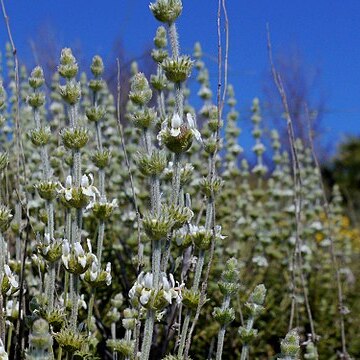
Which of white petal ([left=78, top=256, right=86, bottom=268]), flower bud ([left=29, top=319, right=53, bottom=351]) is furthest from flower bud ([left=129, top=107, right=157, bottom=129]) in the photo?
flower bud ([left=29, top=319, right=53, bottom=351])

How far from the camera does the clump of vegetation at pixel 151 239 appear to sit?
1.30 m

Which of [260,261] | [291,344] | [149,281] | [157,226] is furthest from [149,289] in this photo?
[260,261]

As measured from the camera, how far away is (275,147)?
3834 mm

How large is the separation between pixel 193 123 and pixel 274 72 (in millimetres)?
878

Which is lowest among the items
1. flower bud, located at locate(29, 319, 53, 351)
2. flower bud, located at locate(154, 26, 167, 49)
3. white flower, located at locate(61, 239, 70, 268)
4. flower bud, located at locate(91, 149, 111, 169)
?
flower bud, located at locate(29, 319, 53, 351)

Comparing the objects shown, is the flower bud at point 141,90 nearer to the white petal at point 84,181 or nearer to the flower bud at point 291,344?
the white petal at point 84,181

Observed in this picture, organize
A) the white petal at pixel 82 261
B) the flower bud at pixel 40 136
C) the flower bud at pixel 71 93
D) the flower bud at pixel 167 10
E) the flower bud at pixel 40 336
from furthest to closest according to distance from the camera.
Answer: the flower bud at pixel 40 136 < the flower bud at pixel 71 93 < the white petal at pixel 82 261 < the flower bud at pixel 167 10 < the flower bud at pixel 40 336

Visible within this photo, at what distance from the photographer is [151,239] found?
1.22 metres

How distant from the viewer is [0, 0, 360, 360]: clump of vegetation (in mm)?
1303

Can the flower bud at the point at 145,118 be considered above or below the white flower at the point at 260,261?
below

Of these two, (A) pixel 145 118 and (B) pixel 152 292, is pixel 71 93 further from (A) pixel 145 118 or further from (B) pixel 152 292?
(B) pixel 152 292

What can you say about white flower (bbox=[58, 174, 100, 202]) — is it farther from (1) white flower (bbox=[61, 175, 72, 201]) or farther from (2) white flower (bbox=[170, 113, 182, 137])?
(2) white flower (bbox=[170, 113, 182, 137])

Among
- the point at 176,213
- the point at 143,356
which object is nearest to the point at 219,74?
the point at 176,213

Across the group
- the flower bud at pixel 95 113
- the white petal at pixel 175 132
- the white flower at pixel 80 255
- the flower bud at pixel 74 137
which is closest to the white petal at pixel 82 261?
the white flower at pixel 80 255
